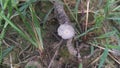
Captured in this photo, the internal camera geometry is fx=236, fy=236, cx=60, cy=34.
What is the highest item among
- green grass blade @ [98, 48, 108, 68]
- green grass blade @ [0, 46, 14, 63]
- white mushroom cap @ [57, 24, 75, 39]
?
white mushroom cap @ [57, 24, 75, 39]

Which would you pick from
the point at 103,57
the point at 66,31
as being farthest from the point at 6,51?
the point at 103,57

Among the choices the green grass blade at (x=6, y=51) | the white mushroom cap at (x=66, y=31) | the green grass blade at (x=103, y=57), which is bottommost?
the green grass blade at (x=103, y=57)

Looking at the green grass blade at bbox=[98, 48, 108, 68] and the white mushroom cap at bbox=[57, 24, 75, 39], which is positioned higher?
the white mushroom cap at bbox=[57, 24, 75, 39]

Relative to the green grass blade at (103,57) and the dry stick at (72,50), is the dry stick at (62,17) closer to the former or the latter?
the dry stick at (72,50)

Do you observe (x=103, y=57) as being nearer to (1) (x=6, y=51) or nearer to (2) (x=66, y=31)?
(2) (x=66, y=31)

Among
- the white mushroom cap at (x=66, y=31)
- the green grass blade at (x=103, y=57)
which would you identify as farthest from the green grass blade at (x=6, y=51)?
the green grass blade at (x=103, y=57)

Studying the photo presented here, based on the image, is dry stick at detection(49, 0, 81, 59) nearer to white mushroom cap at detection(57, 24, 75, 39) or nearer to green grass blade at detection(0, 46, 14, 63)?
white mushroom cap at detection(57, 24, 75, 39)

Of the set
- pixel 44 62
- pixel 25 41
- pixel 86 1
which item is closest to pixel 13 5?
pixel 25 41

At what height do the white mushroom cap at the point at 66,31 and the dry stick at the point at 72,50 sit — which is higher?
the white mushroom cap at the point at 66,31

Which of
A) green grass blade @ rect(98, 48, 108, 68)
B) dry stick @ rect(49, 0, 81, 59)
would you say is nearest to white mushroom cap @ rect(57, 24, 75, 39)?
dry stick @ rect(49, 0, 81, 59)

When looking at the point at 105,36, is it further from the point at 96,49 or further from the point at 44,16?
the point at 44,16
